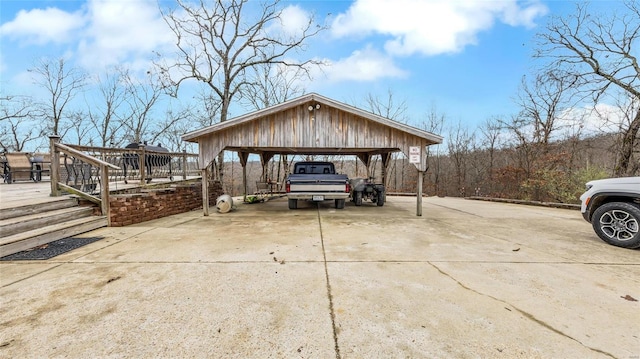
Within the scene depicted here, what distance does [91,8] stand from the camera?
11086 mm

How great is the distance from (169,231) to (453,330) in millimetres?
5641

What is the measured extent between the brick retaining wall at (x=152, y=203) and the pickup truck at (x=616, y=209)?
995cm

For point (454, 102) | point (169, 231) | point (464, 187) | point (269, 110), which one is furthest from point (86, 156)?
point (464, 187)

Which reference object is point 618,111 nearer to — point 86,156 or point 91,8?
point 86,156

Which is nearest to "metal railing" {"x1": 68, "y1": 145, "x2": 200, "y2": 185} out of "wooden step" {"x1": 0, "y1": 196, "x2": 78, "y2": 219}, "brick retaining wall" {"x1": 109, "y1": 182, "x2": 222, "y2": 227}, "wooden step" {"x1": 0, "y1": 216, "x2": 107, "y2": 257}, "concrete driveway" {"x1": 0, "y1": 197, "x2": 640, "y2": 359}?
"brick retaining wall" {"x1": 109, "y1": 182, "x2": 222, "y2": 227}

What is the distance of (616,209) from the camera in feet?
15.1

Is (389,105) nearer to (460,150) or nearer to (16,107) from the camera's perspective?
(460,150)

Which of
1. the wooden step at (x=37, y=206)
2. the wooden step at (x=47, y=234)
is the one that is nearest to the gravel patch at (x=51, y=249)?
the wooden step at (x=47, y=234)

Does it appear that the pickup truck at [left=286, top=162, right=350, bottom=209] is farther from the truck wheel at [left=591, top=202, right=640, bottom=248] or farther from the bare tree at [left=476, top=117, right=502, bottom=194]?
the bare tree at [left=476, top=117, right=502, bottom=194]

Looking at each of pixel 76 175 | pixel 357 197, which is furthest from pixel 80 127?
pixel 357 197

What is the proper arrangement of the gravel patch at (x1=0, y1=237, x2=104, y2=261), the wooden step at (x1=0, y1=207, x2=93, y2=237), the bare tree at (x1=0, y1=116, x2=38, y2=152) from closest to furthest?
the gravel patch at (x1=0, y1=237, x2=104, y2=261), the wooden step at (x1=0, y1=207, x2=93, y2=237), the bare tree at (x1=0, y1=116, x2=38, y2=152)

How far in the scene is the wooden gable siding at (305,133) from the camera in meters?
7.63

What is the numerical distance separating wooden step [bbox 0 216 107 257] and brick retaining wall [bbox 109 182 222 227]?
0.35 meters

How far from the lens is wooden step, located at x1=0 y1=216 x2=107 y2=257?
3.88 metres
